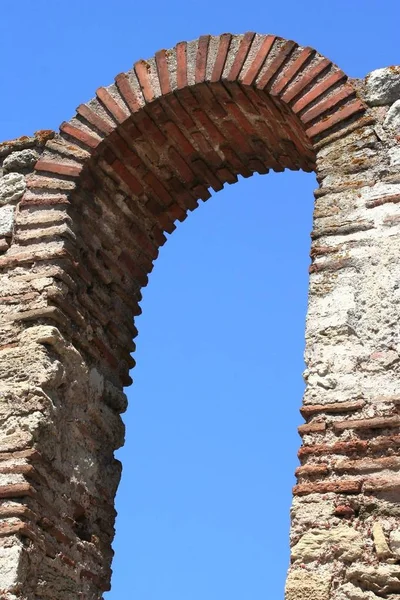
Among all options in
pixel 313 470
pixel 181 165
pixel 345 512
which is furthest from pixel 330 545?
pixel 181 165

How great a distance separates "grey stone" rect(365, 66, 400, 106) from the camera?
442cm

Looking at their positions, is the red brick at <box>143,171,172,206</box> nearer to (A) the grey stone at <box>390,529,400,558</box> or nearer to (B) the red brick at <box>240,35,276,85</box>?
(B) the red brick at <box>240,35,276,85</box>

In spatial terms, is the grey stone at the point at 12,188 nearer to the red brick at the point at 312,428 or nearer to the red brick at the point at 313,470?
the red brick at the point at 312,428

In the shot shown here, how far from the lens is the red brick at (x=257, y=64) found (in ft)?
15.3

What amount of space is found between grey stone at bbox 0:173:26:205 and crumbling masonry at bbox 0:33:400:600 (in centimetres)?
1

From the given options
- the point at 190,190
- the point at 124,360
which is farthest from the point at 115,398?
the point at 190,190

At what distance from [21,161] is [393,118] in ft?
6.59

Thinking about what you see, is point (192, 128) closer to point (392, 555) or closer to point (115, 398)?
point (115, 398)

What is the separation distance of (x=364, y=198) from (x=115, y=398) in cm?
166

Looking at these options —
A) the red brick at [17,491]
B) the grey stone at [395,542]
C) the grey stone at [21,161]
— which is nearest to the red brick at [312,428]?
the grey stone at [395,542]

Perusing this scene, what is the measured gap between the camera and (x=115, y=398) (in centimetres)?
485

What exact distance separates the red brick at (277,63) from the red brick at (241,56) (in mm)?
150

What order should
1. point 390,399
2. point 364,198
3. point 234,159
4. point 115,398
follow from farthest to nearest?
point 234,159
point 115,398
point 364,198
point 390,399

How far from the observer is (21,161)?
511cm
